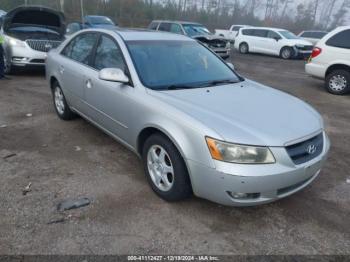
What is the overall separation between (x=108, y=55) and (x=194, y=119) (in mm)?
1783

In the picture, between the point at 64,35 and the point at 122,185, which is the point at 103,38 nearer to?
the point at 122,185

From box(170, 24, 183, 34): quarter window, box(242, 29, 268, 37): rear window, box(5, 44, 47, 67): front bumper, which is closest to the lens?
box(5, 44, 47, 67): front bumper

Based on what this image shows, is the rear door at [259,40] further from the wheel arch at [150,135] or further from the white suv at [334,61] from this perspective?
the wheel arch at [150,135]

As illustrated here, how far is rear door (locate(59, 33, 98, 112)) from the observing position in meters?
4.40

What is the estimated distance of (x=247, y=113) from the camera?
3.00m

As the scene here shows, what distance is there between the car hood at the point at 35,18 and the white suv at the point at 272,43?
39.1 ft

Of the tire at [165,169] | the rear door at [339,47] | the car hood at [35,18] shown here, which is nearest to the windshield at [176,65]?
the tire at [165,169]

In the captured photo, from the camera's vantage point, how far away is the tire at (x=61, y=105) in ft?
17.1

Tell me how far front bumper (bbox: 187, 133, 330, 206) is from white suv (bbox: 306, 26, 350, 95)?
634 cm

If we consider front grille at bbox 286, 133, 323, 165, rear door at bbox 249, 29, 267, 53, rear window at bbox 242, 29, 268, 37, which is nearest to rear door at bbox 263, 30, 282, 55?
rear door at bbox 249, 29, 267, 53

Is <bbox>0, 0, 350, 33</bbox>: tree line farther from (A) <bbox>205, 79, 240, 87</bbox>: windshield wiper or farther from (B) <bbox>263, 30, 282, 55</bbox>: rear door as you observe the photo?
(A) <bbox>205, 79, 240, 87</bbox>: windshield wiper

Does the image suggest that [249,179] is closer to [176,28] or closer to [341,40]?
[341,40]

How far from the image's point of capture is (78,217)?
9.67 ft

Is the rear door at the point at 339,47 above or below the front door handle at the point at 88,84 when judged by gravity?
above
